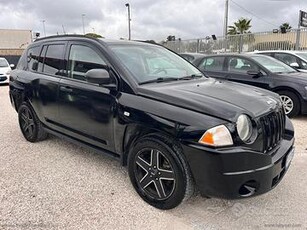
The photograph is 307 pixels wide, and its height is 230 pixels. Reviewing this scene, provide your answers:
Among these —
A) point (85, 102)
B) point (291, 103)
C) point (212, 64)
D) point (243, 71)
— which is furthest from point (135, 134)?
point (212, 64)

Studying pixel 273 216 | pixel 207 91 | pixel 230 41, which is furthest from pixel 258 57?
pixel 230 41

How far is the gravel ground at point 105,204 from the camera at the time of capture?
2.72 metres

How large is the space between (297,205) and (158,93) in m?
1.82

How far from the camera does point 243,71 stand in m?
7.19

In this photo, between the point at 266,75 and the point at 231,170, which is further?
the point at 266,75

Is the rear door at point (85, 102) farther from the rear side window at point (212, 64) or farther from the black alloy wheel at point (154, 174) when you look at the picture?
the rear side window at point (212, 64)

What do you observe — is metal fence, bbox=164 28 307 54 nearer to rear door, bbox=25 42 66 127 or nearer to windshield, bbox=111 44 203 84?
windshield, bbox=111 44 203 84

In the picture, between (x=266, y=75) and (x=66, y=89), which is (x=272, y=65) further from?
(x=66, y=89)

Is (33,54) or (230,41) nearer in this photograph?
(33,54)

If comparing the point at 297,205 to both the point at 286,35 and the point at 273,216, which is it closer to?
the point at 273,216

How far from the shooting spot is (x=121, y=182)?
352 cm

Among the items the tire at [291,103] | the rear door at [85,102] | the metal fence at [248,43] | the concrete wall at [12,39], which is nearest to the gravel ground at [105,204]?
the rear door at [85,102]

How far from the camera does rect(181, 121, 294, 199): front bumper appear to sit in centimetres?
245

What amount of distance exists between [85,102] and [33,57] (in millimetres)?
1897
